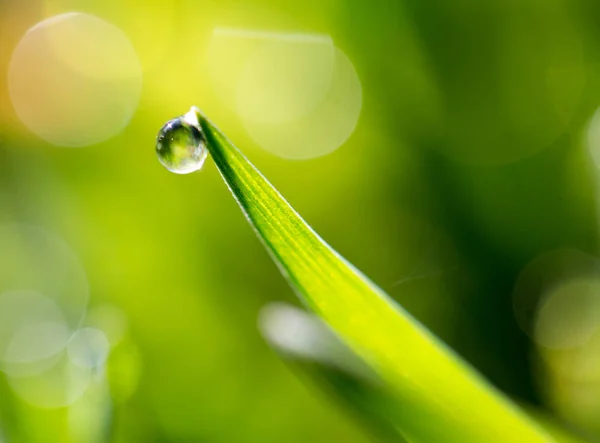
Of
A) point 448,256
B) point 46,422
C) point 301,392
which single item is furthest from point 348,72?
point 46,422

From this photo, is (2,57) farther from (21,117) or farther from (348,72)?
(348,72)

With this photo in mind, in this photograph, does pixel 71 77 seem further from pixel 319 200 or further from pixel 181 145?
pixel 181 145

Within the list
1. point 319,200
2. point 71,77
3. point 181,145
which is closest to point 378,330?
point 181,145

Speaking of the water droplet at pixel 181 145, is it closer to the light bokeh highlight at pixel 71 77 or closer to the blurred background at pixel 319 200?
the blurred background at pixel 319 200

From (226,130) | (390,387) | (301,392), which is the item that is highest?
(226,130)

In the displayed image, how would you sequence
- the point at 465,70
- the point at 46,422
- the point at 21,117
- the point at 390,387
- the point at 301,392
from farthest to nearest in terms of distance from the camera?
the point at 21,117
the point at 465,70
the point at 301,392
the point at 46,422
the point at 390,387

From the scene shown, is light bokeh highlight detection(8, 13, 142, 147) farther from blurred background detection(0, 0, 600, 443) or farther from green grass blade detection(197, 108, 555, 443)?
green grass blade detection(197, 108, 555, 443)
